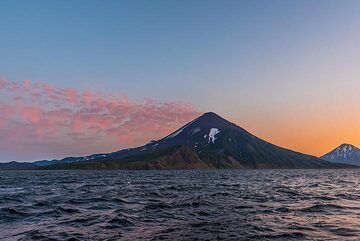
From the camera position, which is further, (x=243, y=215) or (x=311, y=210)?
(x=311, y=210)

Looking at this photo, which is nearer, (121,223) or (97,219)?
(121,223)

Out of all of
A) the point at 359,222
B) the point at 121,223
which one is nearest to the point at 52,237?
the point at 121,223

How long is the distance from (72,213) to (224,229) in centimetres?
1704

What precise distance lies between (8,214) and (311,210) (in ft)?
102

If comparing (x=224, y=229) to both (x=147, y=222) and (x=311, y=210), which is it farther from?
(x=311, y=210)

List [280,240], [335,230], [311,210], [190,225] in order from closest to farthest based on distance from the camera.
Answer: [280,240]
[335,230]
[190,225]
[311,210]

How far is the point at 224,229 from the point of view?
2859cm

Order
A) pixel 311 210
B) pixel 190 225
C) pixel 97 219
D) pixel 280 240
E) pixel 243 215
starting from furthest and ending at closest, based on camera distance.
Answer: pixel 311 210 < pixel 243 215 < pixel 97 219 < pixel 190 225 < pixel 280 240

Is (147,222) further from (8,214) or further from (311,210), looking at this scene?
(311,210)

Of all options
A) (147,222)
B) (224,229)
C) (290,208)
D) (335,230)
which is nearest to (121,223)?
(147,222)

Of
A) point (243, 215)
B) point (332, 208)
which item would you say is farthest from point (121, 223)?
point (332, 208)

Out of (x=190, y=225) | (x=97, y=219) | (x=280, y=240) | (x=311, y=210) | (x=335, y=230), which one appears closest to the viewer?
(x=280, y=240)

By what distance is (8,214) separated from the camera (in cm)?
3709

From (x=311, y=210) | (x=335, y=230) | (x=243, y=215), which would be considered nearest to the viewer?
(x=335, y=230)
